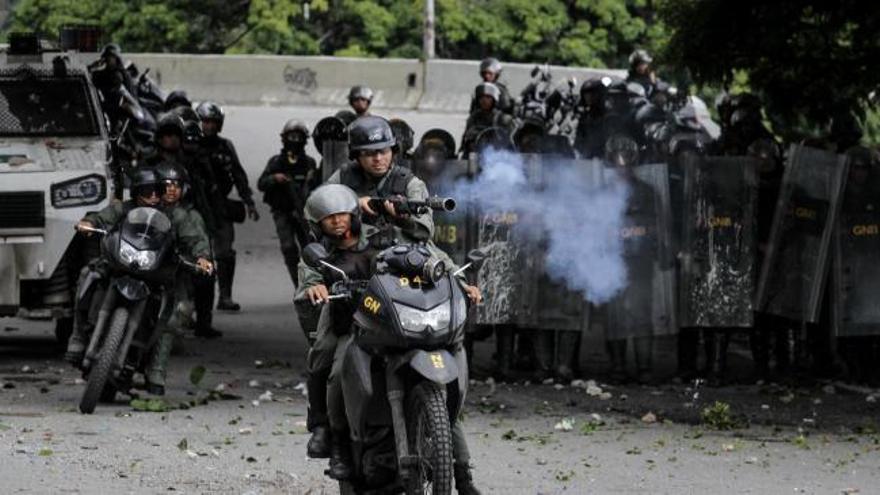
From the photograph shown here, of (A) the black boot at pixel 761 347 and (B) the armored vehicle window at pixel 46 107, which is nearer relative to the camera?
(A) the black boot at pixel 761 347

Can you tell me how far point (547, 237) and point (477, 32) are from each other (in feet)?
71.1

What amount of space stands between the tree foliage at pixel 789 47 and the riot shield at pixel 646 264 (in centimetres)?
183

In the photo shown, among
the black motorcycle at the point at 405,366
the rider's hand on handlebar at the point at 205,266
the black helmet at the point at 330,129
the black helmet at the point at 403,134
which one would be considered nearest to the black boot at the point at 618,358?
the black helmet at the point at 403,134

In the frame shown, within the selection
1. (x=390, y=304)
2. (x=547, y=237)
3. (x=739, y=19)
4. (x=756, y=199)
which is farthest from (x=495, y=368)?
(x=390, y=304)

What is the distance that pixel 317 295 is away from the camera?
30.8 feet

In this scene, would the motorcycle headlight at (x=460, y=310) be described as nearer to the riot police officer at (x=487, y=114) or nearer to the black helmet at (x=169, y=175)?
the black helmet at (x=169, y=175)

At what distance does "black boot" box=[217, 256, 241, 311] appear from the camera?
19094 millimetres

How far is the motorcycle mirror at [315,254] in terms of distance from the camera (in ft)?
31.1

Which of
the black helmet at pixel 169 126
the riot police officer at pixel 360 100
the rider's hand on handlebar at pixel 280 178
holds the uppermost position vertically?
the riot police officer at pixel 360 100

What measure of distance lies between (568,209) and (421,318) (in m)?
6.10

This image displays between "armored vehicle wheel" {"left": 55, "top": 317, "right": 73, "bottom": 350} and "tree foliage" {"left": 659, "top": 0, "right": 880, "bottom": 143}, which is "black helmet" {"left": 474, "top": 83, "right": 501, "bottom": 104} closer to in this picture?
"tree foliage" {"left": 659, "top": 0, "right": 880, "bottom": 143}

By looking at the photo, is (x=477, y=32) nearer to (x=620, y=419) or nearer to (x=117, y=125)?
(x=117, y=125)

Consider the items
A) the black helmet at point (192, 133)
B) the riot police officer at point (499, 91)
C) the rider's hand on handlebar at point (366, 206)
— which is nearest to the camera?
the rider's hand on handlebar at point (366, 206)

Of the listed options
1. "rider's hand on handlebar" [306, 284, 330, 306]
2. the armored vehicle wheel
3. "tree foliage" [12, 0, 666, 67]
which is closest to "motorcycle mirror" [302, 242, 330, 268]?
"rider's hand on handlebar" [306, 284, 330, 306]
